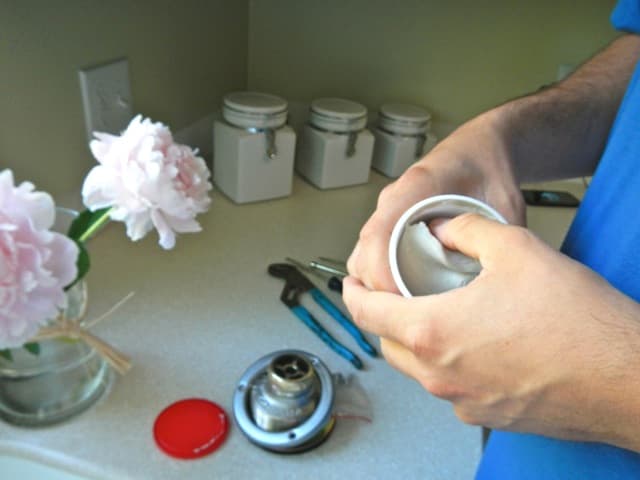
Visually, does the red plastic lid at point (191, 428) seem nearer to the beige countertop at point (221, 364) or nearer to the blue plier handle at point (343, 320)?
the beige countertop at point (221, 364)

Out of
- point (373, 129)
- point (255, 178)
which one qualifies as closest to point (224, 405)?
point (255, 178)

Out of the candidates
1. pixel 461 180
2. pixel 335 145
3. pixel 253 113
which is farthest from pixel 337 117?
pixel 461 180

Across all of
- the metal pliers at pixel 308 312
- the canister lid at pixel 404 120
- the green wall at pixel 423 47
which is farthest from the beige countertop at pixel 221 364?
the green wall at pixel 423 47

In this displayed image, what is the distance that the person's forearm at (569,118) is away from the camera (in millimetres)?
555

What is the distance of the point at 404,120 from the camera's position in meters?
1.00

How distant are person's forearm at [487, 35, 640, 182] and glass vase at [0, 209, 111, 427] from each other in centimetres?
45

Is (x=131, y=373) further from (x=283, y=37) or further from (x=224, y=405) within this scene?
(x=283, y=37)

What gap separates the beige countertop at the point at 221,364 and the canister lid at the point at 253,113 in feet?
0.48

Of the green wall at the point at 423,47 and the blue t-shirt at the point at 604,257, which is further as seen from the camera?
the green wall at the point at 423,47

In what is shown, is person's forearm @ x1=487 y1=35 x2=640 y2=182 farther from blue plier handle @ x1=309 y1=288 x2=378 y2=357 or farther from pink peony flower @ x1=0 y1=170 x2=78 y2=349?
pink peony flower @ x1=0 y1=170 x2=78 y2=349

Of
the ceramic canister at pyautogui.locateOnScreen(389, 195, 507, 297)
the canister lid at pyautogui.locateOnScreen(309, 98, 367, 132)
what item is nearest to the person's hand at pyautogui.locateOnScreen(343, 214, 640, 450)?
the ceramic canister at pyautogui.locateOnScreen(389, 195, 507, 297)

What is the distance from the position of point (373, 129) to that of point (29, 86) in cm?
63

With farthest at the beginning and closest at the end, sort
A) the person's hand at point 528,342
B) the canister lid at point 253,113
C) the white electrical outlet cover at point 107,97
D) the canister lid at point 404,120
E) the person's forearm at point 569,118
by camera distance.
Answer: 1. the canister lid at point 404,120
2. the canister lid at point 253,113
3. the white electrical outlet cover at point 107,97
4. the person's forearm at point 569,118
5. the person's hand at point 528,342

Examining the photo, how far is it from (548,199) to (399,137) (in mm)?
302
